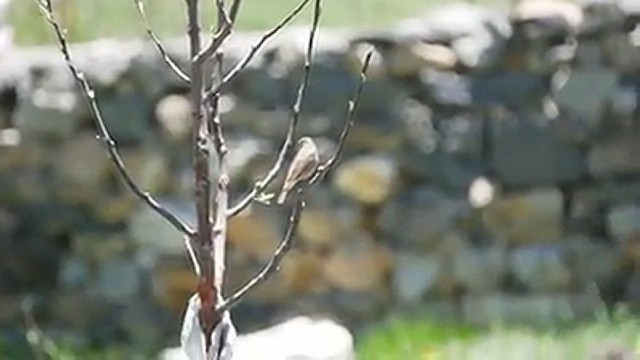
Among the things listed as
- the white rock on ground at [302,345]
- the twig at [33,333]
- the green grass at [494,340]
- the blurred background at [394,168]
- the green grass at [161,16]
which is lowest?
the white rock on ground at [302,345]

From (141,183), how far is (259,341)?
1.42 metres

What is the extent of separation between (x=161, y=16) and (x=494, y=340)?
163cm

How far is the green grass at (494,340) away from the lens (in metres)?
3.86

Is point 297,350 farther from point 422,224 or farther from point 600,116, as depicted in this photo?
point 600,116

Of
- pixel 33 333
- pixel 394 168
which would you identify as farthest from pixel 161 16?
pixel 33 333

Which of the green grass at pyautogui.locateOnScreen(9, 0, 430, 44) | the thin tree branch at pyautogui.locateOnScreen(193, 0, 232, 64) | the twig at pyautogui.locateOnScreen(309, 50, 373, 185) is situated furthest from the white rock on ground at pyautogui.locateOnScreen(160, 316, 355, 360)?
the green grass at pyautogui.locateOnScreen(9, 0, 430, 44)

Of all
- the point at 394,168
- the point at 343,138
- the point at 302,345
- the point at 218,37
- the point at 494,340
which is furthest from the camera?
the point at 394,168

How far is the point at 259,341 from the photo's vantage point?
323cm

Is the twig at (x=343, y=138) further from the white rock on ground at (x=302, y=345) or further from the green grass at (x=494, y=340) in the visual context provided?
the green grass at (x=494, y=340)

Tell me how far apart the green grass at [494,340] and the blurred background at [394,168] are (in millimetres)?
168

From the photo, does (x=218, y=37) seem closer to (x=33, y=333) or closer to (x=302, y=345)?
(x=302, y=345)

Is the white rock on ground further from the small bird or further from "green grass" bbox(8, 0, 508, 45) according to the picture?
"green grass" bbox(8, 0, 508, 45)

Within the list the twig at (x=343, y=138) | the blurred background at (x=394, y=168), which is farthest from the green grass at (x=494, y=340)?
the twig at (x=343, y=138)

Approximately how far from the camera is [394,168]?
448 centimetres
